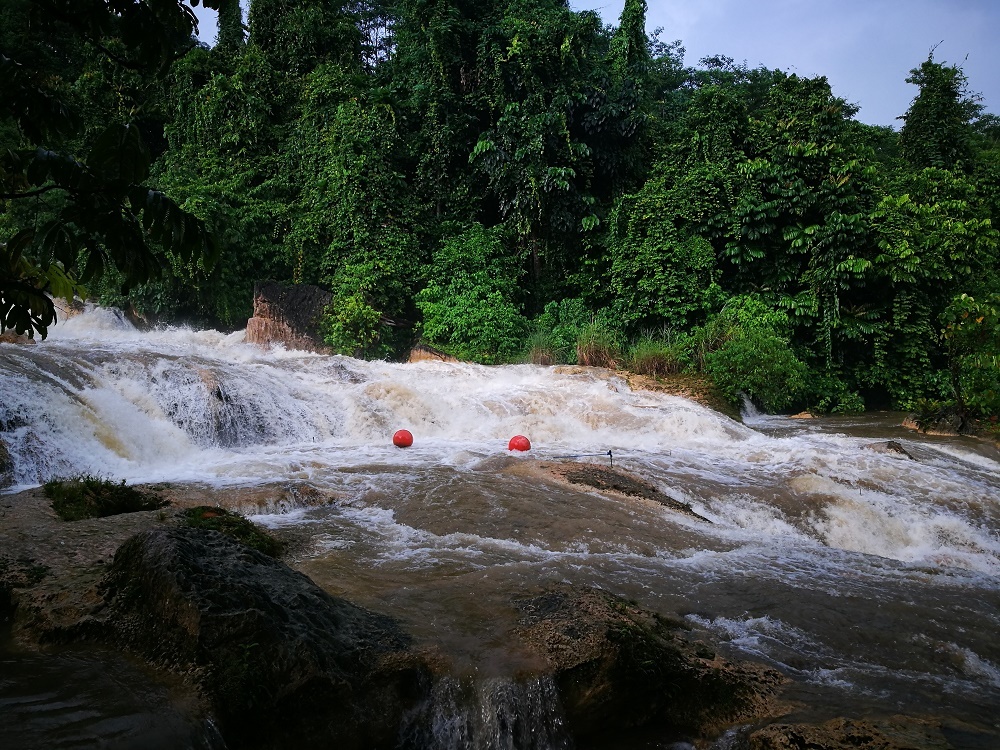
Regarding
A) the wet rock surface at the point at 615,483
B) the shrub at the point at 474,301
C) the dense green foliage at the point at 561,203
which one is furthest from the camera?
the shrub at the point at 474,301

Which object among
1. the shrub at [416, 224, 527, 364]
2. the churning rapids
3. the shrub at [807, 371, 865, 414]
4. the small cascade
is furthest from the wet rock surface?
the shrub at [807, 371, 865, 414]

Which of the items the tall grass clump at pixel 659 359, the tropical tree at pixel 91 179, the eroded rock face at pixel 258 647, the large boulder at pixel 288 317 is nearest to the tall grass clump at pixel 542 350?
the tall grass clump at pixel 659 359

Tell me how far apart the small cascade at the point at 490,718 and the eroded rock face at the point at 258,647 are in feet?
0.34

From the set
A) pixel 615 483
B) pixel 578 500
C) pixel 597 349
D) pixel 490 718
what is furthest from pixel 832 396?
pixel 490 718

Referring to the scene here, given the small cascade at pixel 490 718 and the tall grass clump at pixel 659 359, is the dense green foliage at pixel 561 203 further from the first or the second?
the small cascade at pixel 490 718

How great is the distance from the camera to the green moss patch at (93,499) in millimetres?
4535

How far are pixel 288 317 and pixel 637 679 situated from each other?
13.3 m

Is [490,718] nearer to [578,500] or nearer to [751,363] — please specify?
[578,500]

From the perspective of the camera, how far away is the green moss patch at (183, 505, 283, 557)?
432 centimetres

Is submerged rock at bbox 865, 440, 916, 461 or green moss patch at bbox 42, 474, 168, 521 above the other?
submerged rock at bbox 865, 440, 916, 461

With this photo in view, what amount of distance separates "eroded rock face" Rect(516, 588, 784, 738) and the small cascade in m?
0.08

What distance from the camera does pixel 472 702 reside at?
2.74 m

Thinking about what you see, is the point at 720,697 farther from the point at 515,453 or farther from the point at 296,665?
the point at 515,453

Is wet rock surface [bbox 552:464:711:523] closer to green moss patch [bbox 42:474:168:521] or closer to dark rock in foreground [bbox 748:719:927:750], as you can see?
dark rock in foreground [bbox 748:719:927:750]
